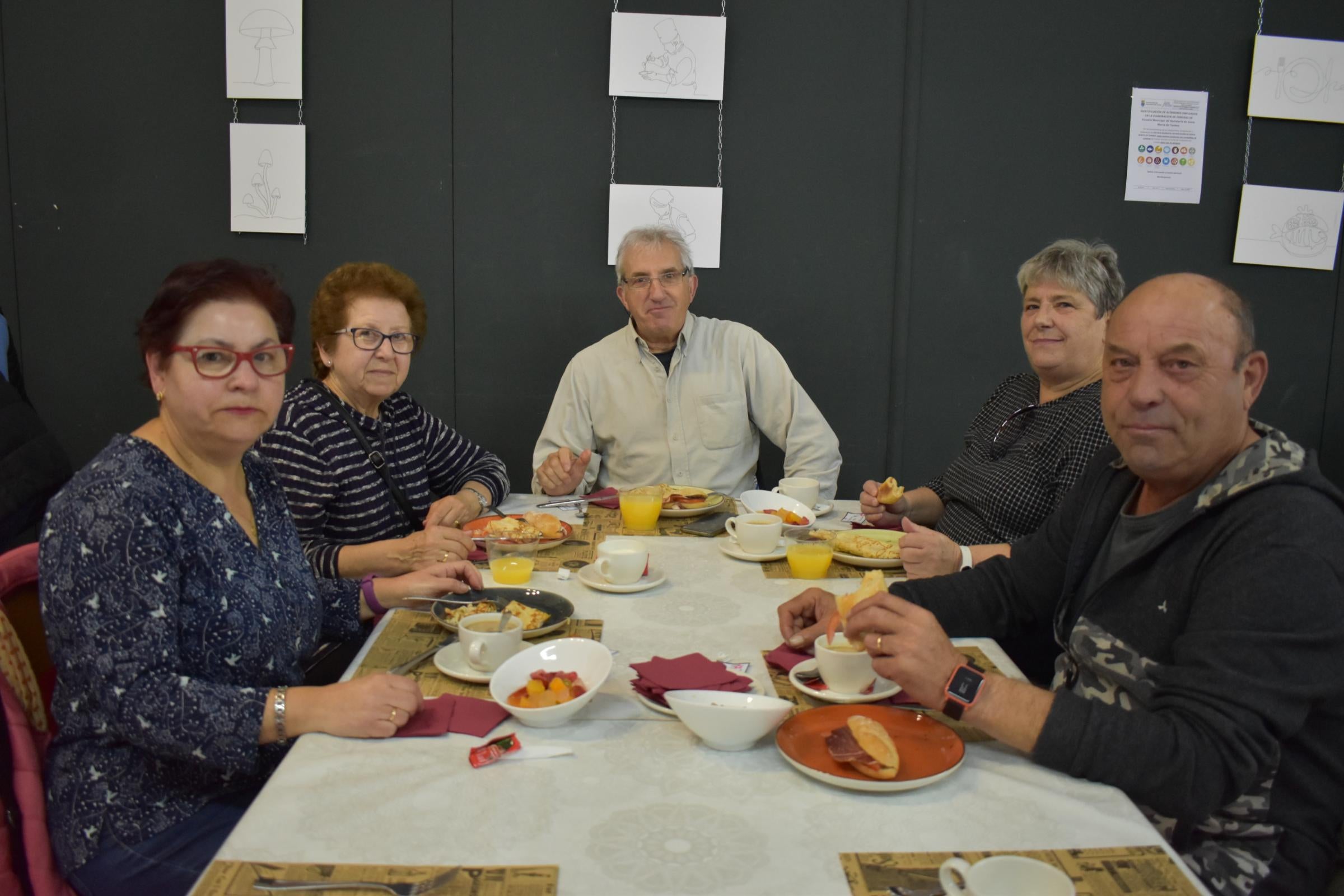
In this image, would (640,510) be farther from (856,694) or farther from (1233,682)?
(1233,682)

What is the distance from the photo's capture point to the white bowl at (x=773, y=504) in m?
2.48

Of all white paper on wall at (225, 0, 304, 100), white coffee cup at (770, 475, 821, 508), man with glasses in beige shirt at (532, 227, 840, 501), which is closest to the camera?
white coffee cup at (770, 475, 821, 508)

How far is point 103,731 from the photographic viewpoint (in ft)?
4.42

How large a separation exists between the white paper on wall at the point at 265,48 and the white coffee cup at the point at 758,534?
2543mm

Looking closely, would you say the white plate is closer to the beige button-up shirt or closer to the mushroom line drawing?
the beige button-up shirt

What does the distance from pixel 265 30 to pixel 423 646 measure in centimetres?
287

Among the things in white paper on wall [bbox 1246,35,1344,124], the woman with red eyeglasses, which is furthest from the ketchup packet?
white paper on wall [bbox 1246,35,1344,124]

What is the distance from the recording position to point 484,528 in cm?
228

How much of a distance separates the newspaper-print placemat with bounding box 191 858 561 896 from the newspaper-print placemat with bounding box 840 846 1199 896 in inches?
12.2

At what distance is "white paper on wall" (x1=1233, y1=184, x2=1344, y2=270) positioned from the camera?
3.71 m

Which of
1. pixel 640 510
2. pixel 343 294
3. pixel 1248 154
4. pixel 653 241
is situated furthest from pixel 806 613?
pixel 1248 154

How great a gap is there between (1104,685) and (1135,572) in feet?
0.55

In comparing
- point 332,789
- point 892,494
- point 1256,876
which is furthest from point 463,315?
point 1256,876

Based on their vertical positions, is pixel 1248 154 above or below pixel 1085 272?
above
